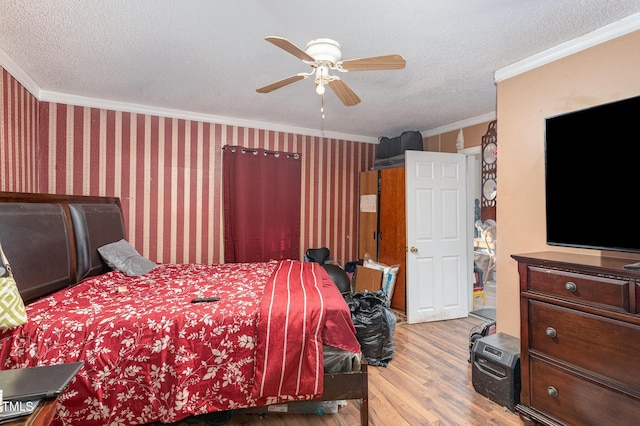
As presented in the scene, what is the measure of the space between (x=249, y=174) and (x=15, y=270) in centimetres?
254

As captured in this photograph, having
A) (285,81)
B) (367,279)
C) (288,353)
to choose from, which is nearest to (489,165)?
(367,279)

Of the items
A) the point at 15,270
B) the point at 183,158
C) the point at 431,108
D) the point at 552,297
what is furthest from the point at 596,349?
the point at 183,158

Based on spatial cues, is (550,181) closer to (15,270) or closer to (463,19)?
(463,19)

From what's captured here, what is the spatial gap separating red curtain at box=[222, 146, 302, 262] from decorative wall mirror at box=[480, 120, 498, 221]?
2424 mm

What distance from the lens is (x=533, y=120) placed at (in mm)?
2377

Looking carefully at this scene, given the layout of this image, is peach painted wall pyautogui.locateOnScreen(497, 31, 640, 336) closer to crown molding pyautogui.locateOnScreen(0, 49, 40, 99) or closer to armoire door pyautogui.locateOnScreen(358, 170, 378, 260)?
armoire door pyautogui.locateOnScreen(358, 170, 378, 260)

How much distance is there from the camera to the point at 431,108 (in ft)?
11.5

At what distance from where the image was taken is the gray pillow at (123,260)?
2725mm

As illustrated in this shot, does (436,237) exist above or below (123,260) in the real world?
above

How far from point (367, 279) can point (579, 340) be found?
8.17 feet

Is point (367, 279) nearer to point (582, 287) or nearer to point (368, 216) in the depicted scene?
point (368, 216)

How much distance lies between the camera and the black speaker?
6.99ft

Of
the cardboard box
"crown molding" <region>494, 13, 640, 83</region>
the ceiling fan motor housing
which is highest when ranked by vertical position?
"crown molding" <region>494, 13, 640, 83</region>

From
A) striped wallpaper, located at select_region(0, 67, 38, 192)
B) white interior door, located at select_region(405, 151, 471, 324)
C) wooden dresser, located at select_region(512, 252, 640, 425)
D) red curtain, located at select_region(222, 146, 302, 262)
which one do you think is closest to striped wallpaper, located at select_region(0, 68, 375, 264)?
striped wallpaper, located at select_region(0, 67, 38, 192)
